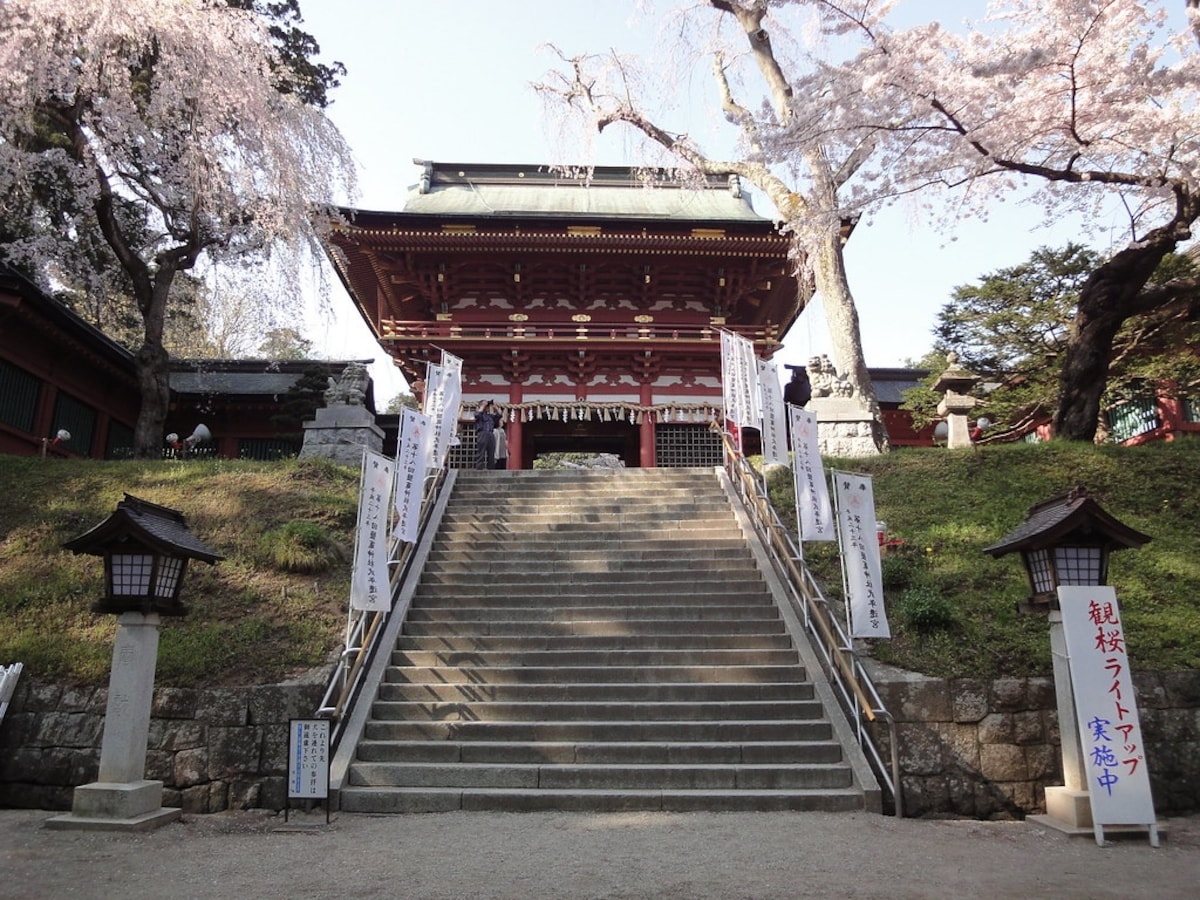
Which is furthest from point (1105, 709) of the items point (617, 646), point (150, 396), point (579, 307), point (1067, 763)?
point (579, 307)

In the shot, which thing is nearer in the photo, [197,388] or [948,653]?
[948,653]

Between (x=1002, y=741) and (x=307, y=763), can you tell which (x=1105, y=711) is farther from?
(x=307, y=763)

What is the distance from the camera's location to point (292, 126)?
14.0 meters

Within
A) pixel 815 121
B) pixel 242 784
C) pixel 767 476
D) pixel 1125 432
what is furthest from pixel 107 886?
pixel 1125 432

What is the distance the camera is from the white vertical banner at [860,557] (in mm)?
6809

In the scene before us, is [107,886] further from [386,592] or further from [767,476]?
[767,476]

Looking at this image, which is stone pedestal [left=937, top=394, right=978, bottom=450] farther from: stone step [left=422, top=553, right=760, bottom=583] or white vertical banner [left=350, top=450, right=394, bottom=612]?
white vertical banner [left=350, top=450, right=394, bottom=612]

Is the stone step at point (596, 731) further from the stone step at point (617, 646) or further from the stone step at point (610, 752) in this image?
the stone step at point (617, 646)

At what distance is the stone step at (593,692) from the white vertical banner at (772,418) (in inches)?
168

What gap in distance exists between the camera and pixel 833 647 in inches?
268

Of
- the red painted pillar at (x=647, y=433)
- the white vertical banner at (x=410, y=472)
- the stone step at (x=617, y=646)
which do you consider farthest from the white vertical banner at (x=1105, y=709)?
the red painted pillar at (x=647, y=433)

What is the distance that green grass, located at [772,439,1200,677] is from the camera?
22.5ft

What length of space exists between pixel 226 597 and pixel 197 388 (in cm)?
1202

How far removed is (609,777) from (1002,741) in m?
3.04
